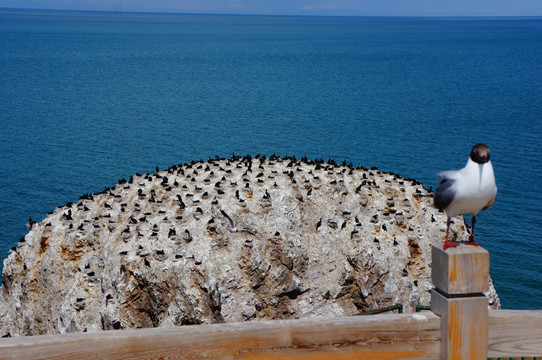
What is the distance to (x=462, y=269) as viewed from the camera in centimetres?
557

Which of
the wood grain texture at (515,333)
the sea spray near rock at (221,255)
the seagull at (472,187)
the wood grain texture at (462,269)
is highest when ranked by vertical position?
the seagull at (472,187)

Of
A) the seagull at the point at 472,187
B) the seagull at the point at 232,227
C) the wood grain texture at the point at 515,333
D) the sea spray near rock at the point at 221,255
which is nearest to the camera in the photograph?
the wood grain texture at the point at 515,333

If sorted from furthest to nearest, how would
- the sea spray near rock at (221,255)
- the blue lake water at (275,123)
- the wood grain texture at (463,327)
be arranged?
the blue lake water at (275,123), the sea spray near rock at (221,255), the wood grain texture at (463,327)

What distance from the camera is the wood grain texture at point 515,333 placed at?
19.3 ft

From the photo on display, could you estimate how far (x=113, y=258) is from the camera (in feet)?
70.5

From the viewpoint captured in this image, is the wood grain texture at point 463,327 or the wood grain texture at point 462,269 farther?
the wood grain texture at point 463,327

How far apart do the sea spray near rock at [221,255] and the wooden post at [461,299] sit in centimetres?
1519

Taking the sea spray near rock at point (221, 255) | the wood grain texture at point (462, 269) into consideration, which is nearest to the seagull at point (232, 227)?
the sea spray near rock at point (221, 255)

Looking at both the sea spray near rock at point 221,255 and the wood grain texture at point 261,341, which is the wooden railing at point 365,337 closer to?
the wood grain texture at point 261,341

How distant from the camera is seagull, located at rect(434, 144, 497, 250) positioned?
610 centimetres

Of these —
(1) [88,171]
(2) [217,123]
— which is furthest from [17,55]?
(1) [88,171]

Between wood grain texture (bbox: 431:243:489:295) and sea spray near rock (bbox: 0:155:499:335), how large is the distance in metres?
15.4

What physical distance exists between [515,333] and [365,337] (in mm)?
1497

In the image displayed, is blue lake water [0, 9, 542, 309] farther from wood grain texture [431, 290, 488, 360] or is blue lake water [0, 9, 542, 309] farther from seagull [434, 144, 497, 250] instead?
wood grain texture [431, 290, 488, 360]
